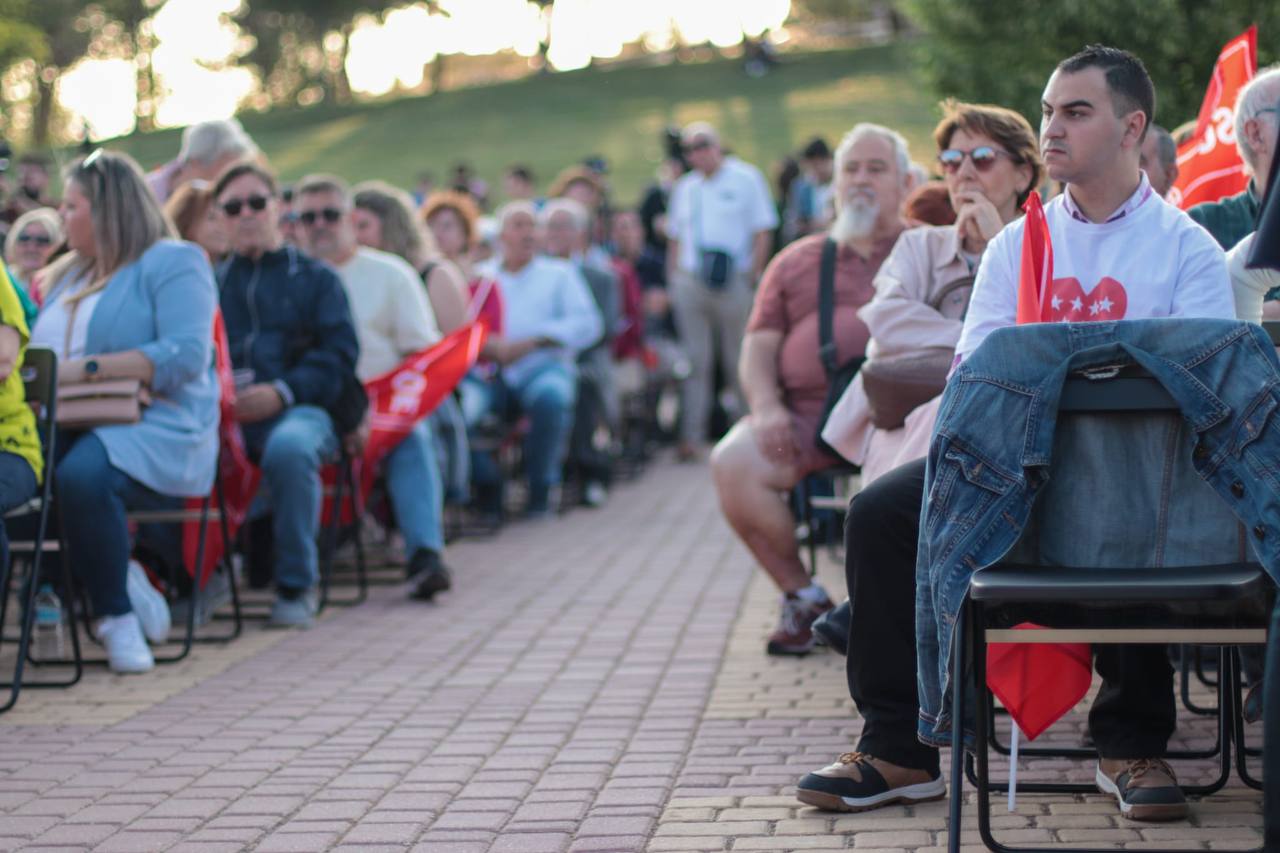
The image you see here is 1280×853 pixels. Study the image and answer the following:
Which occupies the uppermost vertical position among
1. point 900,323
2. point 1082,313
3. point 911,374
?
point 1082,313

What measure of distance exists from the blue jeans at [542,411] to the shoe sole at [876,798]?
7.41 metres

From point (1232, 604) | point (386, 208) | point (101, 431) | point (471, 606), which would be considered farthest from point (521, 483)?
point (1232, 604)

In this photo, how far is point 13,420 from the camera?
6.40 metres

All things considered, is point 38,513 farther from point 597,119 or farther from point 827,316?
point 597,119

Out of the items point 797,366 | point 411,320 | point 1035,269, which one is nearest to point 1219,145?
point 797,366

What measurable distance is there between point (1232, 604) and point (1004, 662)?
63cm

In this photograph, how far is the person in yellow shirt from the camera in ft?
20.6

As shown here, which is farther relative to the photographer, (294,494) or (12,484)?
(294,494)

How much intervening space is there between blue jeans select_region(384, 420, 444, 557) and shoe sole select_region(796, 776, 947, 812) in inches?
170

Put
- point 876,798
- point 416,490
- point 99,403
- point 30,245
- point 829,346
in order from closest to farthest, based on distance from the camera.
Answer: point 876,798 < point 829,346 < point 99,403 < point 416,490 < point 30,245

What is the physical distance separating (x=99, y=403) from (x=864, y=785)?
3.62 m

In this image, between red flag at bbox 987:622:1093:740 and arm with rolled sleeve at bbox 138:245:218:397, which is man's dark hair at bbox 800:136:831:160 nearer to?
arm with rolled sleeve at bbox 138:245:218:397

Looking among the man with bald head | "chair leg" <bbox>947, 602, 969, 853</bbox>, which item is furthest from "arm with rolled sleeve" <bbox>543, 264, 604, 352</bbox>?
"chair leg" <bbox>947, 602, 969, 853</bbox>

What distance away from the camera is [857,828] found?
4.48 m
